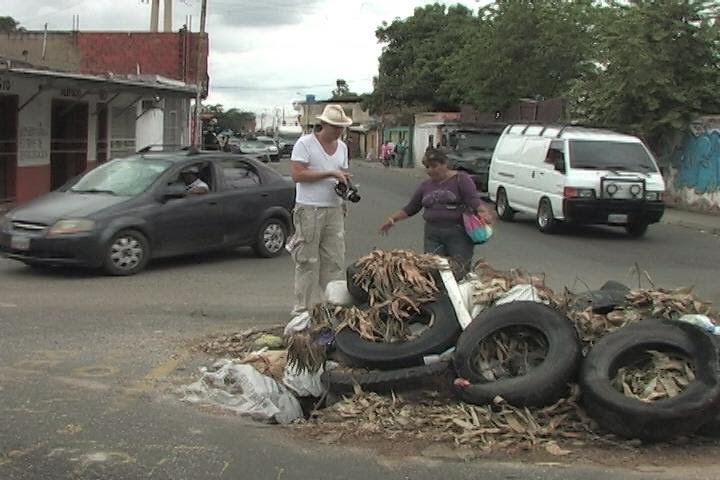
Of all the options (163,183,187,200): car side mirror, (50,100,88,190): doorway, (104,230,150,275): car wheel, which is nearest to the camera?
(104,230,150,275): car wheel

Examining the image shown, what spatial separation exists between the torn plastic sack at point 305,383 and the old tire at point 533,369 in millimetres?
946

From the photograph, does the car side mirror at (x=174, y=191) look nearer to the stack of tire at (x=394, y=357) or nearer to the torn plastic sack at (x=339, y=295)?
the torn plastic sack at (x=339, y=295)

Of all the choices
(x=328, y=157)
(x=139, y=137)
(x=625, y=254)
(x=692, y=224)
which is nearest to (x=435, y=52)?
(x=139, y=137)

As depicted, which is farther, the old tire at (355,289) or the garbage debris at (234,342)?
the garbage debris at (234,342)

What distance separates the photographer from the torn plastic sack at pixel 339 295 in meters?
6.16

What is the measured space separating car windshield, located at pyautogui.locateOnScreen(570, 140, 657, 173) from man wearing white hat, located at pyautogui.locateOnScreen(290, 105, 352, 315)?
9.45m

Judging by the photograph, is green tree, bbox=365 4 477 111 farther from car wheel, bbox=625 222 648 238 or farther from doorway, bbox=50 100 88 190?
car wheel, bbox=625 222 648 238

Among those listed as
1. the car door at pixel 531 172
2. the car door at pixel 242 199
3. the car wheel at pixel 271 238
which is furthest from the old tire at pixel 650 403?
the car door at pixel 531 172

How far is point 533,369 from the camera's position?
198 inches

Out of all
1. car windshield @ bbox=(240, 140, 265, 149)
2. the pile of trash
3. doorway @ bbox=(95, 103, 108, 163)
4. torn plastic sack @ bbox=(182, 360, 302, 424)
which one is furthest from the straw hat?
car windshield @ bbox=(240, 140, 265, 149)

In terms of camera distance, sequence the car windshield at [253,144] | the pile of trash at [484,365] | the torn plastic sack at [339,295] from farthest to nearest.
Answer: the car windshield at [253,144], the torn plastic sack at [339,295], the pile of trash at [484,365]

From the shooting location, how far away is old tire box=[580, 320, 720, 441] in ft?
14.8

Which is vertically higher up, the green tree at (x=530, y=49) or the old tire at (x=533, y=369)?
the green tree at (x=530, y=49)

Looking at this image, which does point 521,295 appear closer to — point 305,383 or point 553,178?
point 305,383
